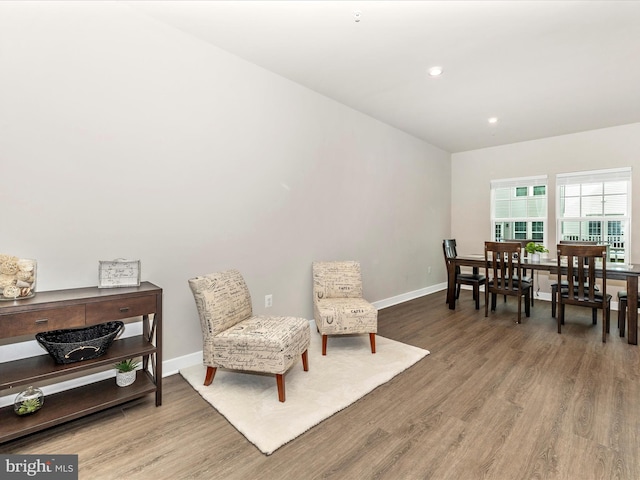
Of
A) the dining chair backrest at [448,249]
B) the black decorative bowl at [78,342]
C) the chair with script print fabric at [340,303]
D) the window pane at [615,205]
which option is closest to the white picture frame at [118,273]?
the black decorative bowl at [78,342]

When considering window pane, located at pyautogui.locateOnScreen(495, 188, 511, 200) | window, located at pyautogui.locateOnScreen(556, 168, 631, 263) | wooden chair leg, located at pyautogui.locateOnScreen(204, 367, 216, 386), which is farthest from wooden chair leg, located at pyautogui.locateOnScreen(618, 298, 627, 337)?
wooden chair leg, located at pyautogui.locateOnScreen(204, 367, 216, 386)

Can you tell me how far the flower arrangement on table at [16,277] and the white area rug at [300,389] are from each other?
1232 millimetres

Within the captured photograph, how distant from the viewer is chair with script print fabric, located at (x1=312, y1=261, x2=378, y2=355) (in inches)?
114

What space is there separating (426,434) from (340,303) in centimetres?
143

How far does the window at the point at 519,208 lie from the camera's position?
536cm

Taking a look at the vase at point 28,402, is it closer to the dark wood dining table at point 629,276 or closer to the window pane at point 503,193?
the dark wood dining table at point 629,276

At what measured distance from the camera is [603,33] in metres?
2.45

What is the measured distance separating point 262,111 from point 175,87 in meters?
0.83

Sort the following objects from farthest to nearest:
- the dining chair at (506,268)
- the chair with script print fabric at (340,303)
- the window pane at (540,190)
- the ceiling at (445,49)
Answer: the window pane at (540,190), the dining chair at (506,268), the chair with script print fabric at (340,303), the ceiling at (445,49)

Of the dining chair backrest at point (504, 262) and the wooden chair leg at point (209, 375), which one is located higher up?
the dining chair backrest at point (504, 262)

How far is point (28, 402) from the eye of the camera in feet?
5.64

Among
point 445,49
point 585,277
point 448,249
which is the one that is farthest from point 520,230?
point 445,49

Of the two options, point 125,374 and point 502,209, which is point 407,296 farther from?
point 125,374

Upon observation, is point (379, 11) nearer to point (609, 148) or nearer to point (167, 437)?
point (167, 437)
